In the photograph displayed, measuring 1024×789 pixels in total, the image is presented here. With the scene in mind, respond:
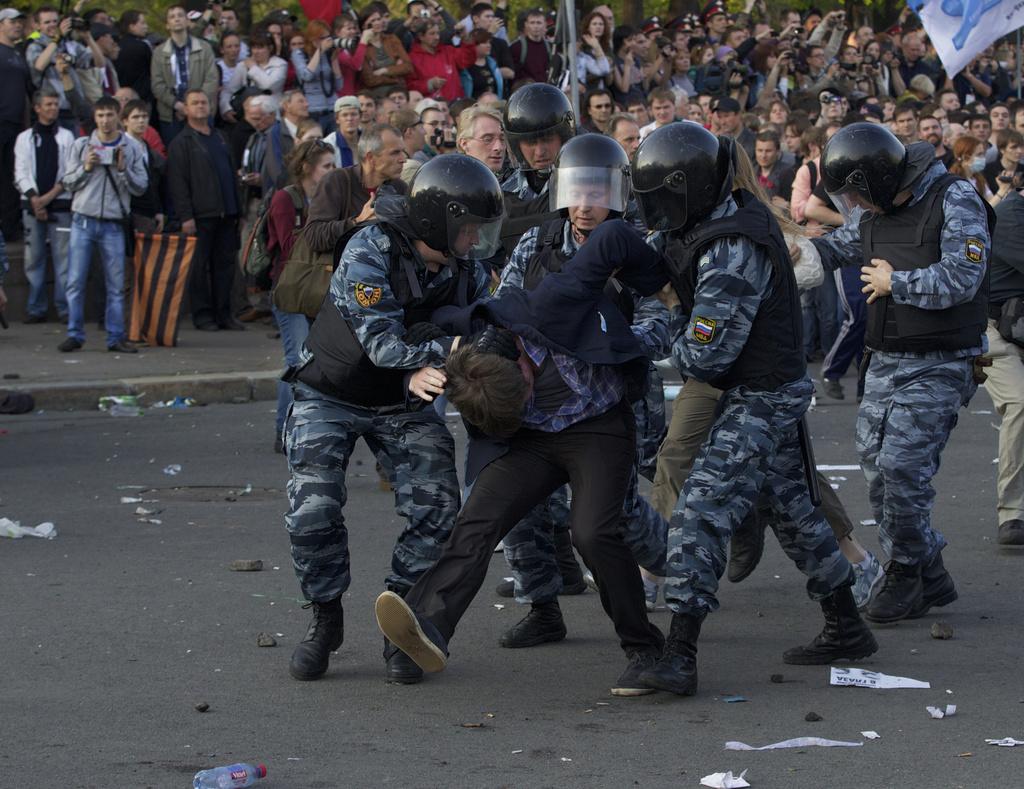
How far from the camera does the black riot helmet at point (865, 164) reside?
239 inches

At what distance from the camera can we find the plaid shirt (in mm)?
5238

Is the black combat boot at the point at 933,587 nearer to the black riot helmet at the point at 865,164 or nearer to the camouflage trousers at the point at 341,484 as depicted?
the black riot helmet at the point at 865,164

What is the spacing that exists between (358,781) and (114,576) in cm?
288

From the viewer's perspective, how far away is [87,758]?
15.3 feet

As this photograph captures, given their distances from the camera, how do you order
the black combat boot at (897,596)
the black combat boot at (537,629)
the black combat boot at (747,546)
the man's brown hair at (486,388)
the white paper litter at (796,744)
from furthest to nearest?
1. the black combat boot at (747,546)
2. the black combat boot at (897,596)
3. the black combat boot at (537,629)
4. the man's brown hair at (486,388)
5. the white paper litter at (796,744)

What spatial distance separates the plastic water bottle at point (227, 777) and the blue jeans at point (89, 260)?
9720mm

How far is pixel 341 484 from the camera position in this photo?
18.2 feet

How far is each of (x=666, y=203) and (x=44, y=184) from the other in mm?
10003

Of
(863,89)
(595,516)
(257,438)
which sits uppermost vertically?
(863,89)

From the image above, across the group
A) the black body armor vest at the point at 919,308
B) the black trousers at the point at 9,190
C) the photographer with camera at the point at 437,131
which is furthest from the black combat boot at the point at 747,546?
the black trousers at the point at 9,190

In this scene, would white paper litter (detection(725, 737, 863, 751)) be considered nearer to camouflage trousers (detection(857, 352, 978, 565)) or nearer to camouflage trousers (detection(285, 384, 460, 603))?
camouflage trousers (detection(285, 384, 460, 603))

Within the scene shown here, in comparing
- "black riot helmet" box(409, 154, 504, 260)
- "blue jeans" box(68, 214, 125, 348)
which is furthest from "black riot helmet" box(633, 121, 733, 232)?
"blue jeans" box(68, 214, 125, 348)

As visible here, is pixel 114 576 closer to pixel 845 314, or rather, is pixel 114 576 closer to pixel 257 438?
pixel 257 438

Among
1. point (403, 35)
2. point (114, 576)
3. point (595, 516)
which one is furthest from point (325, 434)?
point (403, 35)
